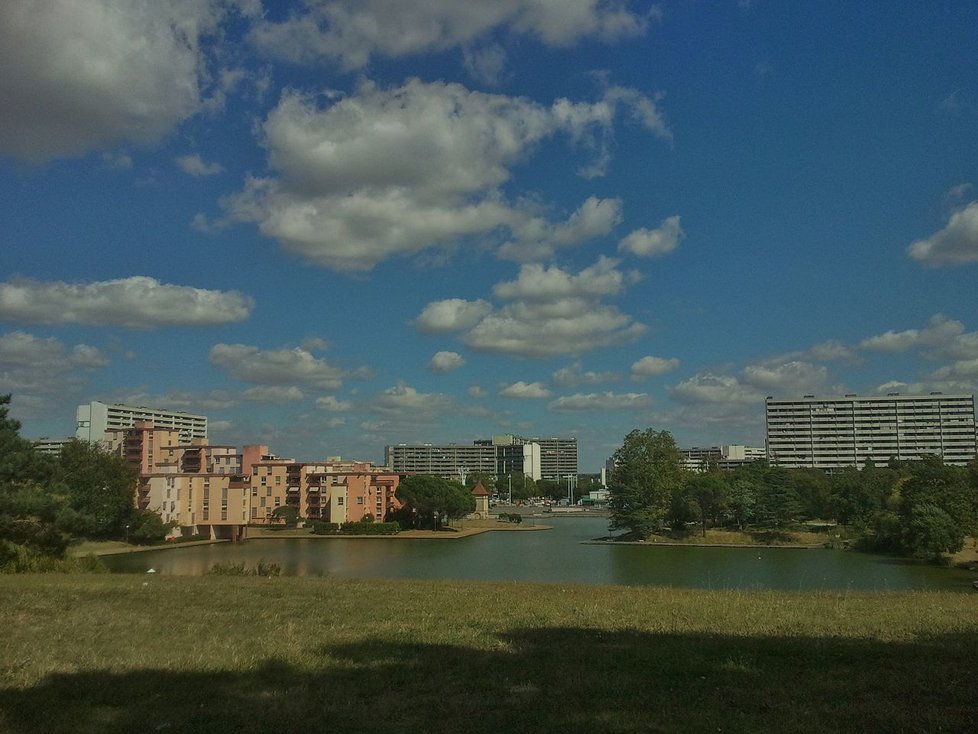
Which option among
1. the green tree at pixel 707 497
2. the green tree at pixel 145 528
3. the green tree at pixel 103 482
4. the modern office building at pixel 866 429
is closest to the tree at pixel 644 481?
the green tree at pixel 707 497

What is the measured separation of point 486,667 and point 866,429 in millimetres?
157858

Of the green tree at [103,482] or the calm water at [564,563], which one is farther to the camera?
the green tree at [103,482]

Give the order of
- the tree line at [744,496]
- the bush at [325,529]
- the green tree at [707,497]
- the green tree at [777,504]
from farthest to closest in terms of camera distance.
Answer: the bush at [325,529] → the green tree at [707,497] → the green tree at [777,504] → the tree line at [744,496]

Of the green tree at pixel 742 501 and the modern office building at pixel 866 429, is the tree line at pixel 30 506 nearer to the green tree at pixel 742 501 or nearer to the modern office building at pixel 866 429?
the green tree at pixel 742 501

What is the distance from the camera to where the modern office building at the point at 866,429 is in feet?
472

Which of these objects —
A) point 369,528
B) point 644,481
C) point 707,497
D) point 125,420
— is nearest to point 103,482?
point 369,528

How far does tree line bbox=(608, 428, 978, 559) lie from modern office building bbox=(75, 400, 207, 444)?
70.2 m

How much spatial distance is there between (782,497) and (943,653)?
59.5 m

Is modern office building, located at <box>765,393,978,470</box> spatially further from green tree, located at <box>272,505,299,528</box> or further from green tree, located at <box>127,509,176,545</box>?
green tree, located at <box>127,509,176,545</box>

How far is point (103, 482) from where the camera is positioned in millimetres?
57625

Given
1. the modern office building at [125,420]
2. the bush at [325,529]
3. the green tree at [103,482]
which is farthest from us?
the modern office building at [125,420]

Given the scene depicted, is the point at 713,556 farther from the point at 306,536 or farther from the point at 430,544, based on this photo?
the point at 306,536

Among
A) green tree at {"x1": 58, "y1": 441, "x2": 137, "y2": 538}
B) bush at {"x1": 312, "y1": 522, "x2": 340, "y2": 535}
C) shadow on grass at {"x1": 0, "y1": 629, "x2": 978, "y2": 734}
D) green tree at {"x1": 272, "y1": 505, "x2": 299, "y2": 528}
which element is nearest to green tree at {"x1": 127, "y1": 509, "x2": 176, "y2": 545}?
green tree at {"x1": 58, "y1": 441, "x2": 137, "y2": 538}

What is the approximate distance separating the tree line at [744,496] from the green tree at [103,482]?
39.2 m
